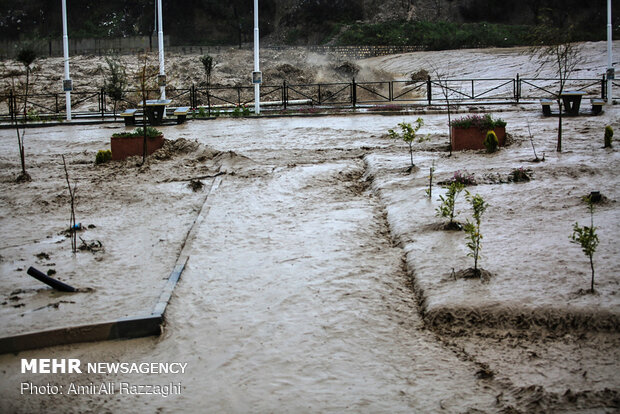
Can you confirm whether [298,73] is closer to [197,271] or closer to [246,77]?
[246,77]

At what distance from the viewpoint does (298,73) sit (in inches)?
1535

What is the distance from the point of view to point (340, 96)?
31672 millimetres

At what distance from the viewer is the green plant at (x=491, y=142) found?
11664mm

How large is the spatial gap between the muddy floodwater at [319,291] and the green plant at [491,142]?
0.30 m

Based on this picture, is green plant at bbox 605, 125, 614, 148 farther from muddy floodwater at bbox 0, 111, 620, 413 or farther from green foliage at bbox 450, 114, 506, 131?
green foliage at bbox 450, 114, 506, 131

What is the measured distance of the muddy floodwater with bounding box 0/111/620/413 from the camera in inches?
183

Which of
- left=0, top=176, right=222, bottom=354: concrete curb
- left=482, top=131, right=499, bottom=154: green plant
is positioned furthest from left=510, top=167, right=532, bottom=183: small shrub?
left=0, top=176, right=222, bottom=354: concrete curb

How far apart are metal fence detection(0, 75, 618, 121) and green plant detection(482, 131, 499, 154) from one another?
1039 cm

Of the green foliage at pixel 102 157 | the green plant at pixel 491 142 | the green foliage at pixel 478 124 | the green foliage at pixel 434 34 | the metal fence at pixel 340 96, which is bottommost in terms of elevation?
the green foliage at pixel 102 157

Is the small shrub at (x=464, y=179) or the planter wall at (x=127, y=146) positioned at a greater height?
the planter wall at (x=127, y=146)

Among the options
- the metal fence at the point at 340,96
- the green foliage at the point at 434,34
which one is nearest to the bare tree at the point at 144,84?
the metal fence at the point at 340,96

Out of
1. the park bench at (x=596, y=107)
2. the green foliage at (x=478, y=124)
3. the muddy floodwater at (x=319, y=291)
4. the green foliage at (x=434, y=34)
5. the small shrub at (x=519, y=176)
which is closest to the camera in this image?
the muddy floodwater at (x=319, y=291)

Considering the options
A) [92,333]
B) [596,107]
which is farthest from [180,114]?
[92,333]

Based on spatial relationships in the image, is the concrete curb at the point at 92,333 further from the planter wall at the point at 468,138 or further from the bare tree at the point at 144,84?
the planter wall at the point at 468,138
